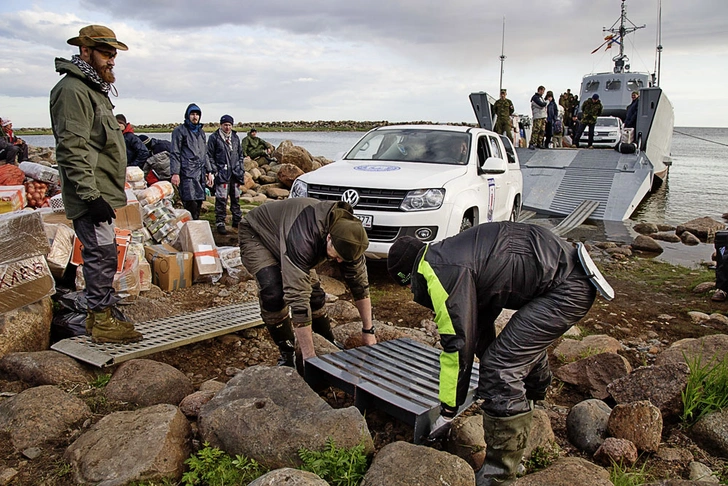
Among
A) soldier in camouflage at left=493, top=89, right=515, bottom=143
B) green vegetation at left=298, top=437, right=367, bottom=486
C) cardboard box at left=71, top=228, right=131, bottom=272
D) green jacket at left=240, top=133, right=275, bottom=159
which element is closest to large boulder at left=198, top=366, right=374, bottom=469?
green vegetation at left=298, top=437, right=367, bottom=486

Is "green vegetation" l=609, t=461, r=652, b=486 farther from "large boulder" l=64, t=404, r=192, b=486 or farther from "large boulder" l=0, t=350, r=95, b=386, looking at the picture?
"large boulder" l=0, t=350, r=95, b=386

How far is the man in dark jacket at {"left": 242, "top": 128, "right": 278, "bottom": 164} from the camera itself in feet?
58.2

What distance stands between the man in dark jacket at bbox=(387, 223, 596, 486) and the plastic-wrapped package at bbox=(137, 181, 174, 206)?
469 centimetres

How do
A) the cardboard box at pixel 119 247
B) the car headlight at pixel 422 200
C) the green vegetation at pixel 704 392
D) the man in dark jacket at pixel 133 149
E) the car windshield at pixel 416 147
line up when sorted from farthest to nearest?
the man in dark jacket at pixel 133 149 < the car windshield at pixel 416 147 < the car headlight at pixel 422 200 < the cardboard box at pixel 119 247 < the green vegetation at pixel 704 392

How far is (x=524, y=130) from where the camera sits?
17656 millimetres

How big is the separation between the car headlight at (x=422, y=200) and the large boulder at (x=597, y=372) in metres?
2.48

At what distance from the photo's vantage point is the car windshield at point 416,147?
7.05m

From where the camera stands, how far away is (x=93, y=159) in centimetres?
368

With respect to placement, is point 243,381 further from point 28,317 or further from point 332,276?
point 332,276

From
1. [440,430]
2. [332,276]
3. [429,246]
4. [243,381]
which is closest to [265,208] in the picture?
[243,381]

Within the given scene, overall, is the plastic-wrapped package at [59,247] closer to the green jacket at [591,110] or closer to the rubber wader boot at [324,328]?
the rubber wader boot at [324,328]

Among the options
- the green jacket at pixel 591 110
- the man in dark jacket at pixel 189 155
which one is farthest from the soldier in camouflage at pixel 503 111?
the man in dark jacket at pixel 189 155

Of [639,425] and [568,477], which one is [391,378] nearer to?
[568,477]

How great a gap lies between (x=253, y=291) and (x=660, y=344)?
3889 mm
